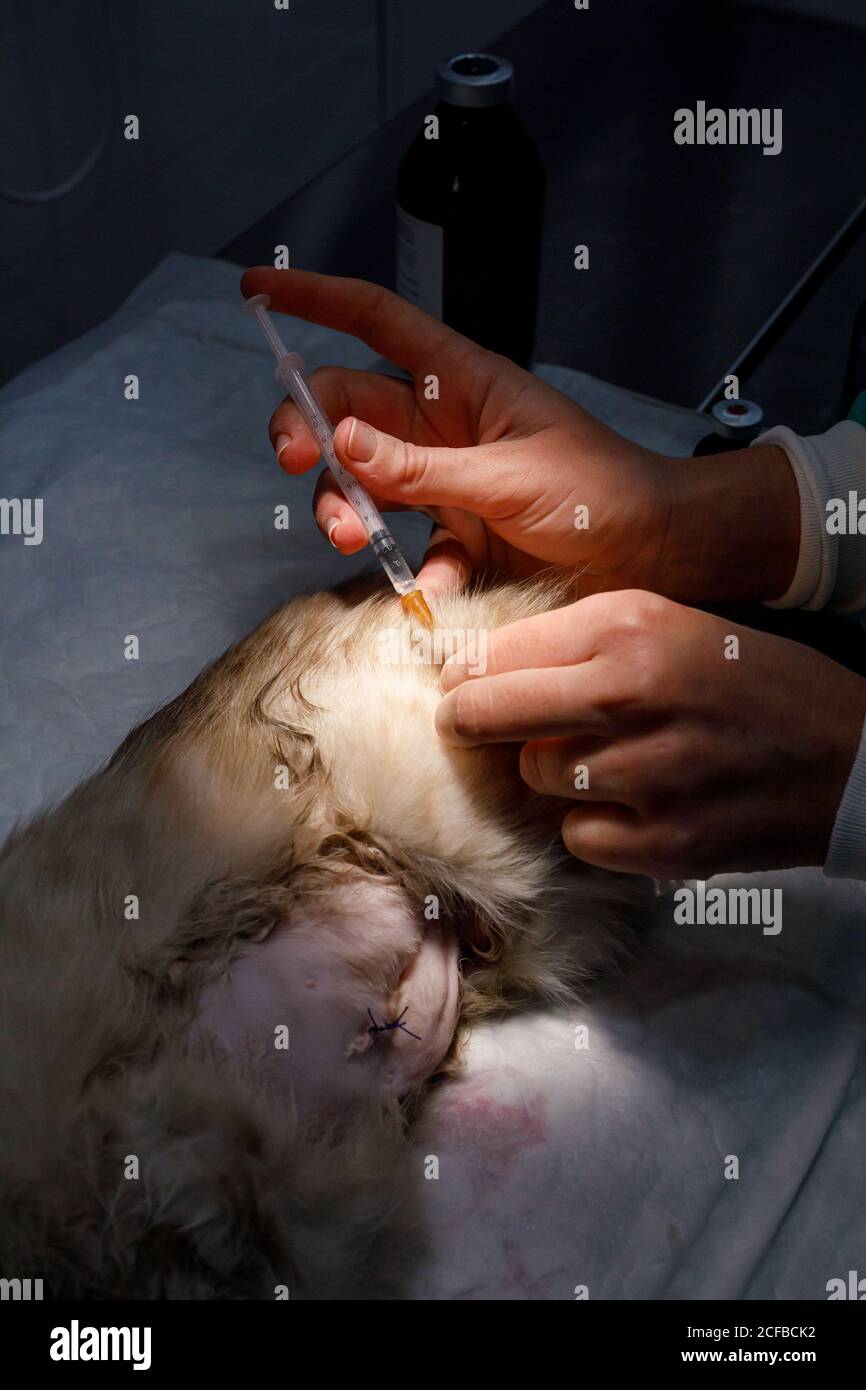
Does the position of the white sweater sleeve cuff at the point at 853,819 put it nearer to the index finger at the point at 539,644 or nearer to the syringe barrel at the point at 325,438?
the index finger at the point at 539,644

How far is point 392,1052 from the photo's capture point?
1.03 metres

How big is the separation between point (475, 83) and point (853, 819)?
3.51 feet

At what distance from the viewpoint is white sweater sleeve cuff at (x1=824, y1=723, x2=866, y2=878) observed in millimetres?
1000

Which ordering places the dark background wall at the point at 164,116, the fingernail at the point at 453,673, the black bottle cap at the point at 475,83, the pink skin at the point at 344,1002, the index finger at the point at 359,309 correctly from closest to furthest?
1. the pink skin at the point at 344,1002
2. the fingernail at the point at 453,673
3. the index finger at the point at 359,309
4. the black bottle cap at the point at 475,83
5. the dark background wall at the point at 164,116

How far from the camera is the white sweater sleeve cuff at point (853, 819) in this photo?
1000 mm

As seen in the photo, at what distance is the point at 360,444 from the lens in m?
1.10

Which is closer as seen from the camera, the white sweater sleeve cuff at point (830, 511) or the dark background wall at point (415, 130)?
the white sweater sleeve cuff at point (830, 511)

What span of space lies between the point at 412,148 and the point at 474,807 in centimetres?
103

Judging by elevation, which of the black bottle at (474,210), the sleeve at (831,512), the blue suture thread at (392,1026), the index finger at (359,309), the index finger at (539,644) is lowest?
the blue suture thread at (392,1026)

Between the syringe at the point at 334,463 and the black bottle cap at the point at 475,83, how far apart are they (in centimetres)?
48

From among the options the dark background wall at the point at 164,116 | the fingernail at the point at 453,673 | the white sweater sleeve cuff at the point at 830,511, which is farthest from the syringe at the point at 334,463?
the dark background wall at the point at 164,116

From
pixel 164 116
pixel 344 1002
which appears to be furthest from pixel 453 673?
pixel 164 116

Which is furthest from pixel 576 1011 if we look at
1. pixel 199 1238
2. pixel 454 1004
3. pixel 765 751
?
pixel 199 1238

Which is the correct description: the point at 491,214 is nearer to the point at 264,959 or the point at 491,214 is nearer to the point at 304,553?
the point at 304,553
